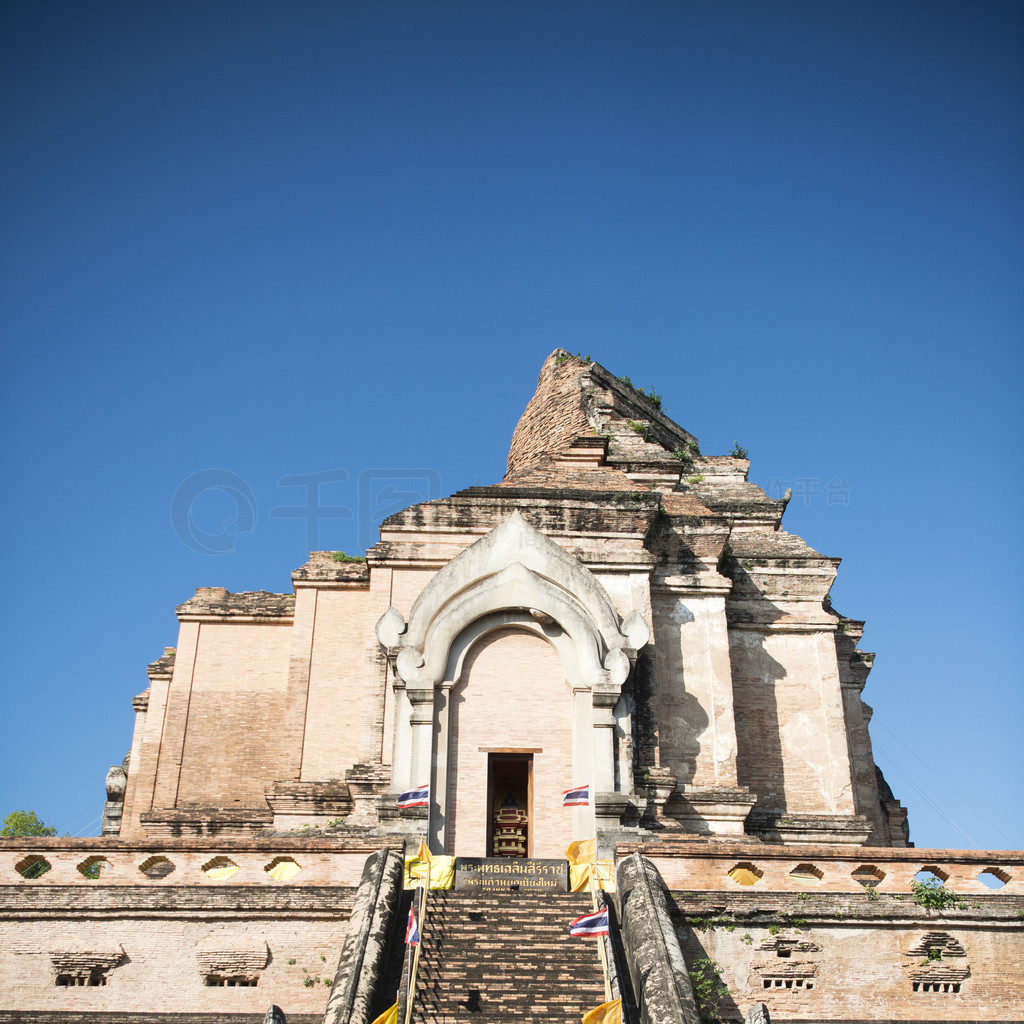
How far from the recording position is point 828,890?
14000 millimetres

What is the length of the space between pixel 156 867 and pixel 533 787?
17.6 feet

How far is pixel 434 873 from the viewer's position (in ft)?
46.4

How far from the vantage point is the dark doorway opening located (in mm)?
16828

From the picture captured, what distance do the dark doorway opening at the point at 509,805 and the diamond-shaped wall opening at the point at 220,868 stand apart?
3.84 m

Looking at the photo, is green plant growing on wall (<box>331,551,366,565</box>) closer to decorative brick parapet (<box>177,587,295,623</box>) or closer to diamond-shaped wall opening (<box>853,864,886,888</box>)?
decorative brick parapet (<box>177,587,295,623</box>)

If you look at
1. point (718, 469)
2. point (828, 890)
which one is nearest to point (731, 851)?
point (828, 890)

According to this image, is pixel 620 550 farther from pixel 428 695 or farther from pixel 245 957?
pixel 245 957

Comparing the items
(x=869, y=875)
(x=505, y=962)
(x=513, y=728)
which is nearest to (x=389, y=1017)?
(x=505, y=962)

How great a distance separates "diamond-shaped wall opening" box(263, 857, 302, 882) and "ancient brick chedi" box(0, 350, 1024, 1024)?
0.13 ft

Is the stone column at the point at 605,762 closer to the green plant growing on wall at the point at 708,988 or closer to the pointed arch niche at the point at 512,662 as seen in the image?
the pointed arch niche at the point at 512,662

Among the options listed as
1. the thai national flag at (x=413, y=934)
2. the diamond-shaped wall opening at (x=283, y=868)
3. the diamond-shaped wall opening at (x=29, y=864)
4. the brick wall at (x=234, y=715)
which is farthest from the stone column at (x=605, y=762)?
the diamond-shaped wall opening at (x=29, y=864)

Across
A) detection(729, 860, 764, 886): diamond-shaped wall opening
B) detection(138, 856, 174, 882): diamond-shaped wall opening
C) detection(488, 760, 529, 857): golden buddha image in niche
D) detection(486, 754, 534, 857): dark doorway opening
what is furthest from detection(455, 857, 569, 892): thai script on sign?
detection(138, 856, 174, 882): diamond-shaped wall opening

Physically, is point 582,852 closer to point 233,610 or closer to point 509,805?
point 509,805

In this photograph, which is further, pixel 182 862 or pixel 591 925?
pixel 182 862
